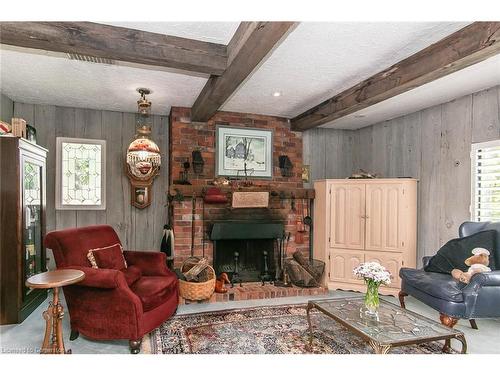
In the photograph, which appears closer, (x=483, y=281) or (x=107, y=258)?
(x=483, y=281)

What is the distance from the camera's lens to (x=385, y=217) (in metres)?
4.03

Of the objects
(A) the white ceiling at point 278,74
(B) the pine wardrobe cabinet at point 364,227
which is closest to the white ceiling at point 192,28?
(A) the white ceiling at point 278,74

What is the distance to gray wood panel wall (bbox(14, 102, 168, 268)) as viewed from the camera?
13.3ft

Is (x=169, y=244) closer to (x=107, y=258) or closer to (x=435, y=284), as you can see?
(x=107, y=258)

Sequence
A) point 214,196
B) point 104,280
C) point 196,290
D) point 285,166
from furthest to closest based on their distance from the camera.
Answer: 1. point 285,166
2. point 214,196
3. point 196,290
4. point 104,280

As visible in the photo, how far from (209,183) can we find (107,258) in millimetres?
1760

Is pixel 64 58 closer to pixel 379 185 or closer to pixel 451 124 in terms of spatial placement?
pixel 379 185

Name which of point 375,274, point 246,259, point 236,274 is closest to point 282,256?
point 246,259

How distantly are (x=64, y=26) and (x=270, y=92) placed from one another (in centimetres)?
210

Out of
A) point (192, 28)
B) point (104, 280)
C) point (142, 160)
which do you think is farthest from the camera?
point (142, 160)

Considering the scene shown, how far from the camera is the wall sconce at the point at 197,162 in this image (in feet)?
13.7

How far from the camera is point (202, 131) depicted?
4.30 metres
